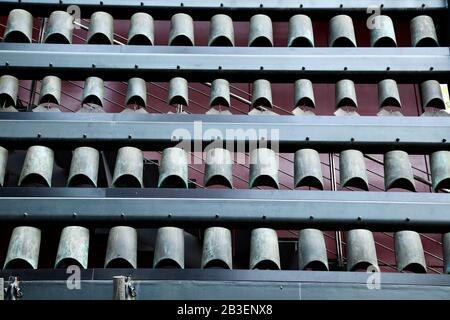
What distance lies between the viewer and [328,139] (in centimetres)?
1396

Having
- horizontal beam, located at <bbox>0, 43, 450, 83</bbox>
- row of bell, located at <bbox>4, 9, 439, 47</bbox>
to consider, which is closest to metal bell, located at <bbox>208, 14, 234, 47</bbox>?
row of bell, located at <bbox>4, 9, 439, 47</bbox>

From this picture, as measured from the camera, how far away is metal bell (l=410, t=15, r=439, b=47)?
15156 millimetres

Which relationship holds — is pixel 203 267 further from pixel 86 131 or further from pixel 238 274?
pixel 86 131

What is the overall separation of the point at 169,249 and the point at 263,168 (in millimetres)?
1862

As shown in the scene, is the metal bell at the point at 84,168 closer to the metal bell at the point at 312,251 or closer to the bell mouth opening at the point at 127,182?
the bell mouth opening at the point at 127,182

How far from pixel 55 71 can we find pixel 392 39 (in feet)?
17.5

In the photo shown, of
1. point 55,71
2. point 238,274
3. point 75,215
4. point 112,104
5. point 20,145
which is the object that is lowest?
point 238,274

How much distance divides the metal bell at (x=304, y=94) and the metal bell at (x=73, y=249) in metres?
3.88

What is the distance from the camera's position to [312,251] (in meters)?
13.0

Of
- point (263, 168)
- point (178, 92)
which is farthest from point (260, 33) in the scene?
point (263, 168)

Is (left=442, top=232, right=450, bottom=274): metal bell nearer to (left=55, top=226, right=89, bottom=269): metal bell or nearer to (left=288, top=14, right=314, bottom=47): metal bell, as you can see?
(left=288, top=14, right=314, bottom=47): metal bell

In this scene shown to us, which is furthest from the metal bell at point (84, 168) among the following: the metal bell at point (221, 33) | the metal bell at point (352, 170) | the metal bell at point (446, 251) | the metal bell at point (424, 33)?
the metal bell at point (424, 33)

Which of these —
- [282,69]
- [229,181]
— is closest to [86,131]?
[229,181]

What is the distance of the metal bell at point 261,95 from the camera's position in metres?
14.5
